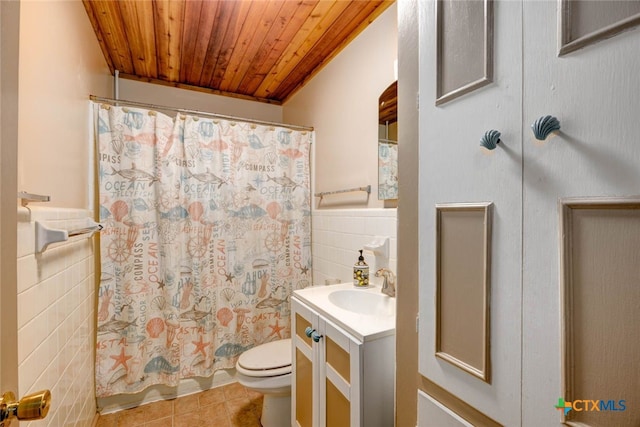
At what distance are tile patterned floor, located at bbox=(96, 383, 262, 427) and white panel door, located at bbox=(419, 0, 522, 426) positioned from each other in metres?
1.57

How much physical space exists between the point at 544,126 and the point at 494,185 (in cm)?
13

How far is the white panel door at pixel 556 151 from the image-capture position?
0.39m

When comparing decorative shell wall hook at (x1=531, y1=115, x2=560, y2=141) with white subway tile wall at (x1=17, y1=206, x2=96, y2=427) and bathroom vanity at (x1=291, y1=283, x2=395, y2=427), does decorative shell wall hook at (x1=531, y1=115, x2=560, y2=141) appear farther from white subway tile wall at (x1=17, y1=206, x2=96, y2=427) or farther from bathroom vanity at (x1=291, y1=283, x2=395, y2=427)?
white subway tile wall at (x1=17, y1=206, x2=96, y2=427)

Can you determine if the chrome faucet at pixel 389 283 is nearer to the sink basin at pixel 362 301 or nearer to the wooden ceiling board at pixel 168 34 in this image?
the sink basin at pixel 362 301

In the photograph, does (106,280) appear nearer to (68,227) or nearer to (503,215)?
(68,227)

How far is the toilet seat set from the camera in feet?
5.23

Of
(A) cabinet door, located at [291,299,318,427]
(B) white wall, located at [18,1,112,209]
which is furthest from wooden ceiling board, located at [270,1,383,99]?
(A) cabinet door, located at [291,299,318,427]

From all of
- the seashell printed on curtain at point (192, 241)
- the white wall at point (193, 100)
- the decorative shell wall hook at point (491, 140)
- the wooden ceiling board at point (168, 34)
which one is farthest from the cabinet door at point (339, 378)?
the white wall at point (193, 100)

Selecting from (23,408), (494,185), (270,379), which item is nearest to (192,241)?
(270,379)

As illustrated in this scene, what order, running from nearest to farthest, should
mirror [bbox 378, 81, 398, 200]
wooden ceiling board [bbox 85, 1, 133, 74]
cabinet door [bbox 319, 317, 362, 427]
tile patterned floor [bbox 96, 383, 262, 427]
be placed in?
cabinet door [bbox 319, 317, 362, 427]
mirror [bbox 378, 81, 398, 200]
wooden ceiling board [bbox 85, 1, 133, 74]
tile patterned floor [bbox 96, 383, 262, 427]

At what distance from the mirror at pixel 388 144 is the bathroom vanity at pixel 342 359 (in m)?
0.57

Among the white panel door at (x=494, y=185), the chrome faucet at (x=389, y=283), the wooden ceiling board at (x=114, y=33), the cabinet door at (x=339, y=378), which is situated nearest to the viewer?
the white panel door at (x=494, y=185)

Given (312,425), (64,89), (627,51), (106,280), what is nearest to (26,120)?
(64,89)

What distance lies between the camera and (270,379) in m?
1.58
